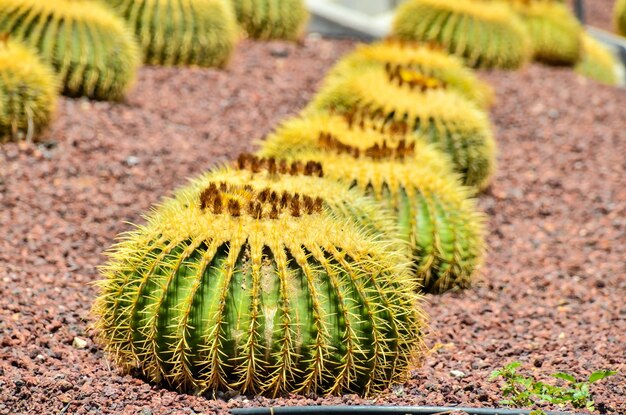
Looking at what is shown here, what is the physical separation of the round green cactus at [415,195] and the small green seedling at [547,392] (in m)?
1.39

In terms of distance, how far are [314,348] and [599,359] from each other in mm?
1424

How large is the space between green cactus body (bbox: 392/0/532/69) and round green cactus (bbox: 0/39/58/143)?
459 cm

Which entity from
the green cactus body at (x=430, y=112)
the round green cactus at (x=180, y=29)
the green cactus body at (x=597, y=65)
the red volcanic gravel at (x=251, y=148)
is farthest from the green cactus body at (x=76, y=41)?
the green cactus body at (x=597, y=65)

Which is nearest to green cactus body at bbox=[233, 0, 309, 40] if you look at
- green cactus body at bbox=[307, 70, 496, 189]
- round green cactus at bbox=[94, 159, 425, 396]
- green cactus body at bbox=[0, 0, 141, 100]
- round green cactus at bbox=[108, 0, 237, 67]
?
round green cactus at bbox=[108, 0, 237, 67]

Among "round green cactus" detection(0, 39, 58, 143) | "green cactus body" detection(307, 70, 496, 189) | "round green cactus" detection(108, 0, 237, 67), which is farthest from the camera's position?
"round green cactus" detection(108, 0, 237, 67)

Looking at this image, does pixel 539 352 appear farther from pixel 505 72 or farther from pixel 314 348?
pixel 505 72

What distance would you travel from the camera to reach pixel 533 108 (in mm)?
10305

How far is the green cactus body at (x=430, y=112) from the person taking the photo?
7031 mm

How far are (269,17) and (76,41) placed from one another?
11.7ft

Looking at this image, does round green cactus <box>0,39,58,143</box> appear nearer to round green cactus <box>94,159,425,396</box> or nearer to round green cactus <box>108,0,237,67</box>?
round green cactus <box>108,0,237,67</box>

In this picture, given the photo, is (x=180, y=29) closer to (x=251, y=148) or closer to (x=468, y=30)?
(x=251, y=148)

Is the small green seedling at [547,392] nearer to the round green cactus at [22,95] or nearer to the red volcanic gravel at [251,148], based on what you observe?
the red volcanic gravel at [251,148]

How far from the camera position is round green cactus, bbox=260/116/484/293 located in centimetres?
559

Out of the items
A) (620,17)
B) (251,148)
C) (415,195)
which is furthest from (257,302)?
(620,17)
